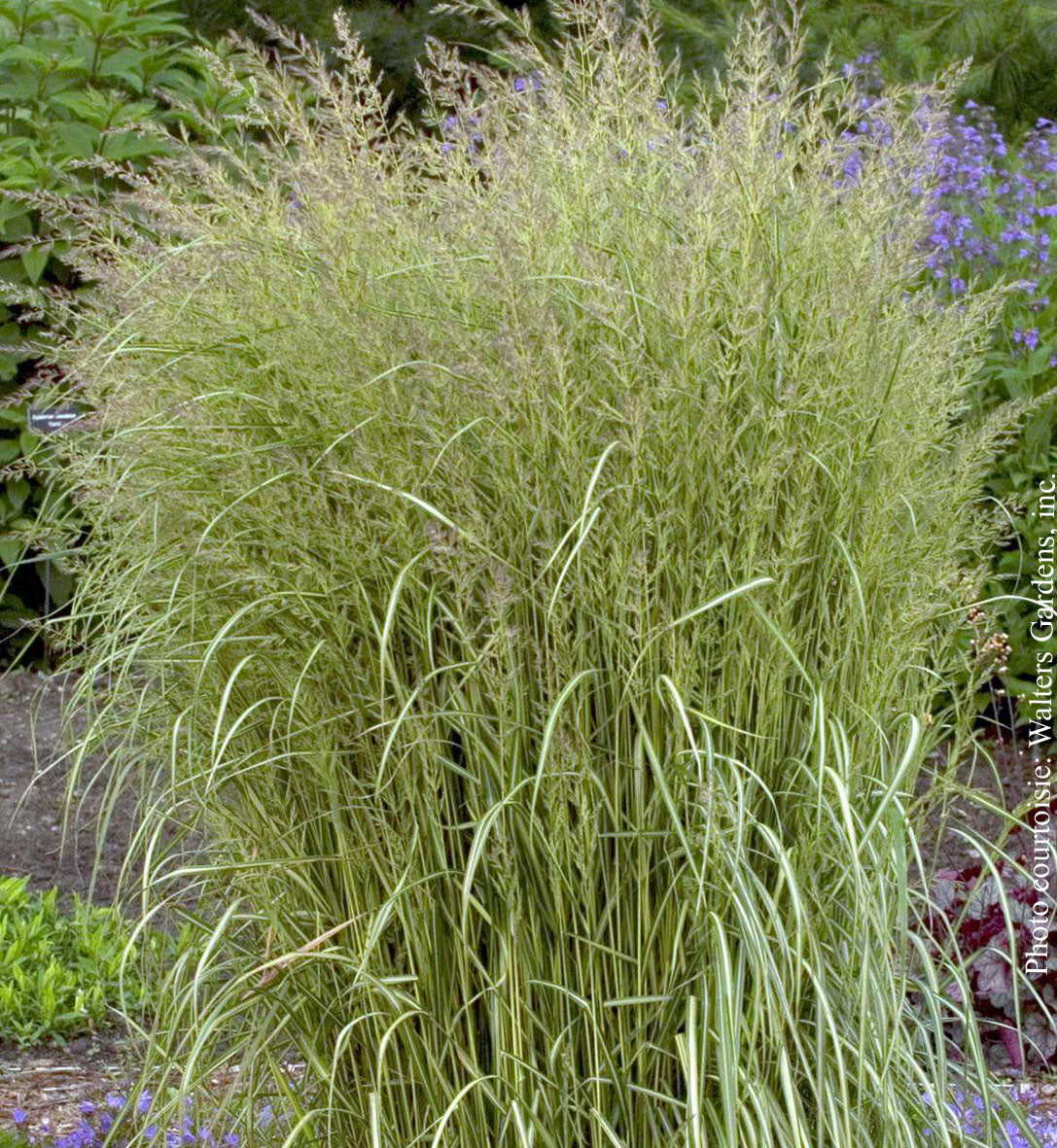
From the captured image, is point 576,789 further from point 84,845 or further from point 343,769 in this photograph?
point 84,845

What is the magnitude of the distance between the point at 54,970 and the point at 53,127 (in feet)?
10.8

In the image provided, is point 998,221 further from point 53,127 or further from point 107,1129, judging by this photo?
point 107,1129

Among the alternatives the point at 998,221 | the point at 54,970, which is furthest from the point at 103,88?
the point at 54,970

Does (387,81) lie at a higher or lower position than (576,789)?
higher

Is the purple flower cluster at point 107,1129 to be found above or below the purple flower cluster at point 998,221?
below

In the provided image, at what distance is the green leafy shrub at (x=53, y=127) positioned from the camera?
544cm

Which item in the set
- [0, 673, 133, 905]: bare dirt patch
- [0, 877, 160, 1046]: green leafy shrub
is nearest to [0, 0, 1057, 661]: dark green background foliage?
[0, 673, 133, 905]: bare dirt patch

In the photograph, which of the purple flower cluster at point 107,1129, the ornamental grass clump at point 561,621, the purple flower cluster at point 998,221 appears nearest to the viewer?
the ornamental grass clump at point 561,621

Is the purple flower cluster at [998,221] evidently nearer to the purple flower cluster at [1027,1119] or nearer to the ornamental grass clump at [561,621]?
the purple flower cluster at [1027,1119]

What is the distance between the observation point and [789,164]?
90.7 inches

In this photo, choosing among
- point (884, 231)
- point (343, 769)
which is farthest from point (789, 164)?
point (343, 769)

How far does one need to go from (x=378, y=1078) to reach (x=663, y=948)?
0.40m

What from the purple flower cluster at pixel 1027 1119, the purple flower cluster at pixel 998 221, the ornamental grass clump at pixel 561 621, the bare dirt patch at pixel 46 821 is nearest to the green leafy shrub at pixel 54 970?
the bare dirt patch at pixel 46 821

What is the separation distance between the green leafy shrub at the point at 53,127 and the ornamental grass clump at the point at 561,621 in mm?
3322
